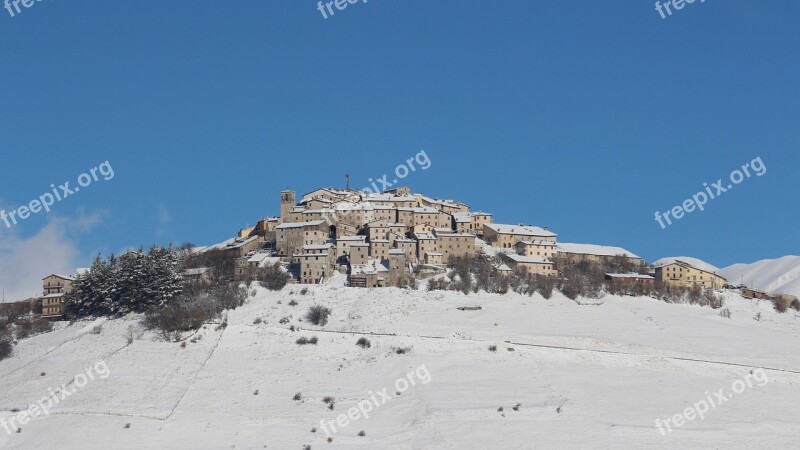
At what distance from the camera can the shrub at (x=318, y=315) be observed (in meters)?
75.7

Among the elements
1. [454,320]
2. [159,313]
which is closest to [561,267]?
[454,320]

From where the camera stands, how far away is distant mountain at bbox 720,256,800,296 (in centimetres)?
13275

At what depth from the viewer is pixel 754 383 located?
207 ft

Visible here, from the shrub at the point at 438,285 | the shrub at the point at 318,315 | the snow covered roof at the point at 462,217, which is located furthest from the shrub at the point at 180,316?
the snow covered roof at the point at 462,217

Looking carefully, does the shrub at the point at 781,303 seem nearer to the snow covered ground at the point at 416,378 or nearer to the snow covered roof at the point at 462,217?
the snow covered ground at the point at 416,378

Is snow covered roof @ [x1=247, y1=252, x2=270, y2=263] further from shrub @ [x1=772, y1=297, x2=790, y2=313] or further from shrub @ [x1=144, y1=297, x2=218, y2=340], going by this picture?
shrub @ [x1=772, y1=297, x2=790, y2=313]

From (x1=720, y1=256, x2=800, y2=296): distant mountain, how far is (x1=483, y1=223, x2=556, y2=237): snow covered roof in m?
33.8

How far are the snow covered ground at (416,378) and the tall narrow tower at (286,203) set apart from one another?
25069mm

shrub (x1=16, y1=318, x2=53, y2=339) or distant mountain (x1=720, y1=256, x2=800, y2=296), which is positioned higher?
distant mountain (x1=720, y1=256, x2=800, y2=296)

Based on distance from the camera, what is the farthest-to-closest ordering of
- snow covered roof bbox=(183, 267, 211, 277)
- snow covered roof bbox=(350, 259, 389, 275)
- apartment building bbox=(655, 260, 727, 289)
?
apartment building bbox=(655, 260, 727, 289)
snow covered roof bbox=(350, 259, 389, 275)
snow covered roof bbox=(183, 267, 211, 277)

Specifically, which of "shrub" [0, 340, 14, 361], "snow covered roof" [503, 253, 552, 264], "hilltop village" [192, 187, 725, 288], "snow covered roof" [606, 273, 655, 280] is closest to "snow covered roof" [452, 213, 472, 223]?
"hilltop village" [192, 187, 725, 288]

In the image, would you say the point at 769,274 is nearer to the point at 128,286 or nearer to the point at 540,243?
the point at 540,243

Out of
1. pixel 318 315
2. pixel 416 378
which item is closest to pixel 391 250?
pixel 318 315

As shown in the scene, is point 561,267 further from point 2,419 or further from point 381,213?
point 2,419
